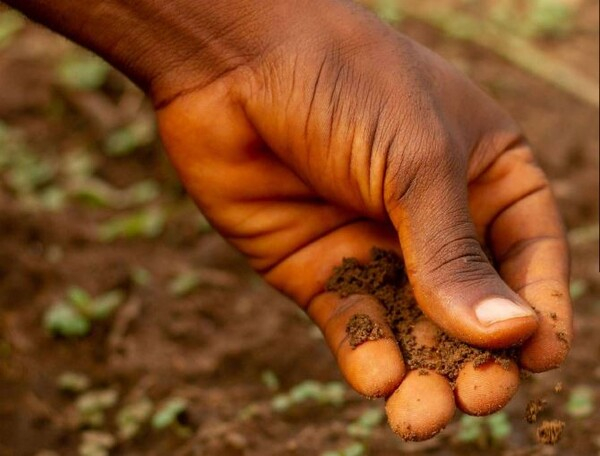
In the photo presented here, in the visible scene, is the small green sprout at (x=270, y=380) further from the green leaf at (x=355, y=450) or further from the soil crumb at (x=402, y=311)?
the soil crumb at (x=402, y=311)

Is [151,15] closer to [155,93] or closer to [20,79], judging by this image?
[155,93]

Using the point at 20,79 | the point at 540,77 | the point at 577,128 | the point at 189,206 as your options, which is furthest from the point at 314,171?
the point at 20,79

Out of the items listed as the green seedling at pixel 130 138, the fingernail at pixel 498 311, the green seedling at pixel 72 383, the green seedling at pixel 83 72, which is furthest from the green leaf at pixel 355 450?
the green seedling at pixel 83 72

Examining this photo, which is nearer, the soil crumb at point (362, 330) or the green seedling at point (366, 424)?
the soil crumb at point (362, 330)

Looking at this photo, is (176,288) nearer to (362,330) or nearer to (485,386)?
(362,330)

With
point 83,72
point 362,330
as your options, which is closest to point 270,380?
point 362,330

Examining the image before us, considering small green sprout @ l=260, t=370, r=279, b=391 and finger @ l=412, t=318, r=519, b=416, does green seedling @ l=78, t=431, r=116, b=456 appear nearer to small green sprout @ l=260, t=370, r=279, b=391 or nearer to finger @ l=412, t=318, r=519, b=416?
small green sprout @ l=260, t=370, r=279, b=391
